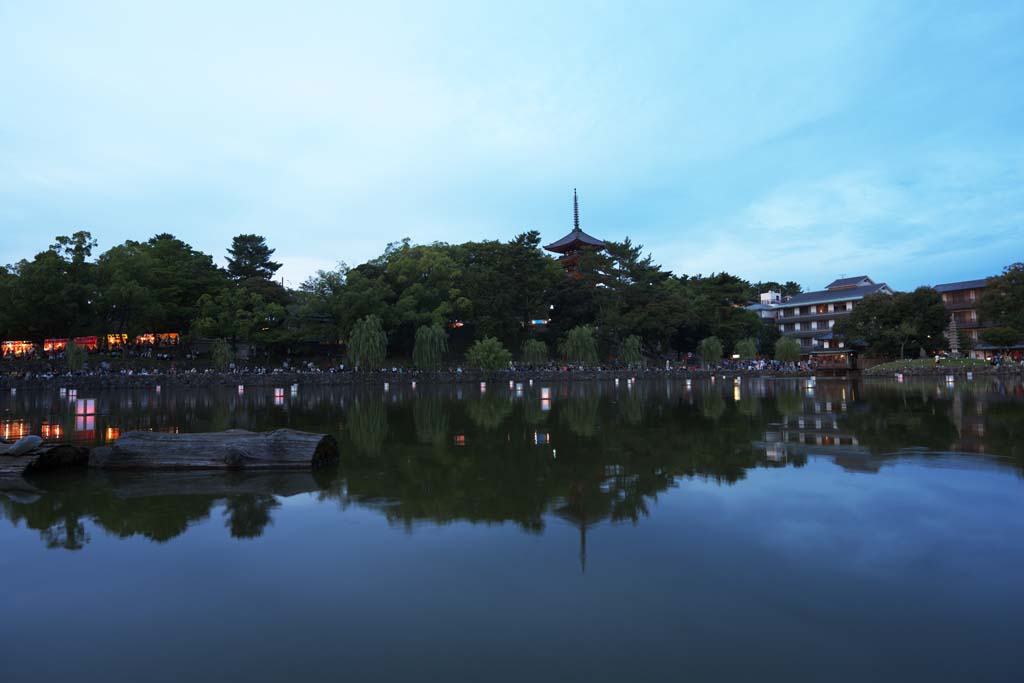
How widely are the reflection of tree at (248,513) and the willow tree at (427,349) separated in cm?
3434

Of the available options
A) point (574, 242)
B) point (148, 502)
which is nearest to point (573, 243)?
point (574, 242)

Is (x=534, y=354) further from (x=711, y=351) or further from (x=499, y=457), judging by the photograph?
(x=499, y=457)

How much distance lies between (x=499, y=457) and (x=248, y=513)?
13.2 ft

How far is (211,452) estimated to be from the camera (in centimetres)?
845

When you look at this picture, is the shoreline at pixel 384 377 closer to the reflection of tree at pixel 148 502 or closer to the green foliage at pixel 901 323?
the green foliage at pixel 901 323

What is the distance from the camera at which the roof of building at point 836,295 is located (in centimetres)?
6378

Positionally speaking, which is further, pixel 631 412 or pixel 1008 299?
pixel 1008 299

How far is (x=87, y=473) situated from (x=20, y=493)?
1.06m

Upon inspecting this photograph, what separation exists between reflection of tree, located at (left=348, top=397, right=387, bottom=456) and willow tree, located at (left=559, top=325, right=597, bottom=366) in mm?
25686

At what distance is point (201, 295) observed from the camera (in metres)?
46.5

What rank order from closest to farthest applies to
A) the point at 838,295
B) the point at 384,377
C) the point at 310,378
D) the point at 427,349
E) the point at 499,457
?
the point at 499,457
the point at 310,378
the point at 384,377
the point at 427,349
the point at 838,295

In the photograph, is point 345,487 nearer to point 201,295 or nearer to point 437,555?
point 437,555

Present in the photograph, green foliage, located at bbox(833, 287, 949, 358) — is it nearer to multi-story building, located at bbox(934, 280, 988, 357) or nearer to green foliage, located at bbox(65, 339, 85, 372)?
multi-story building, located at bbox(934, 280, 988, 357)

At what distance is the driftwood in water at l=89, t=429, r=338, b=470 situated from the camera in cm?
838
